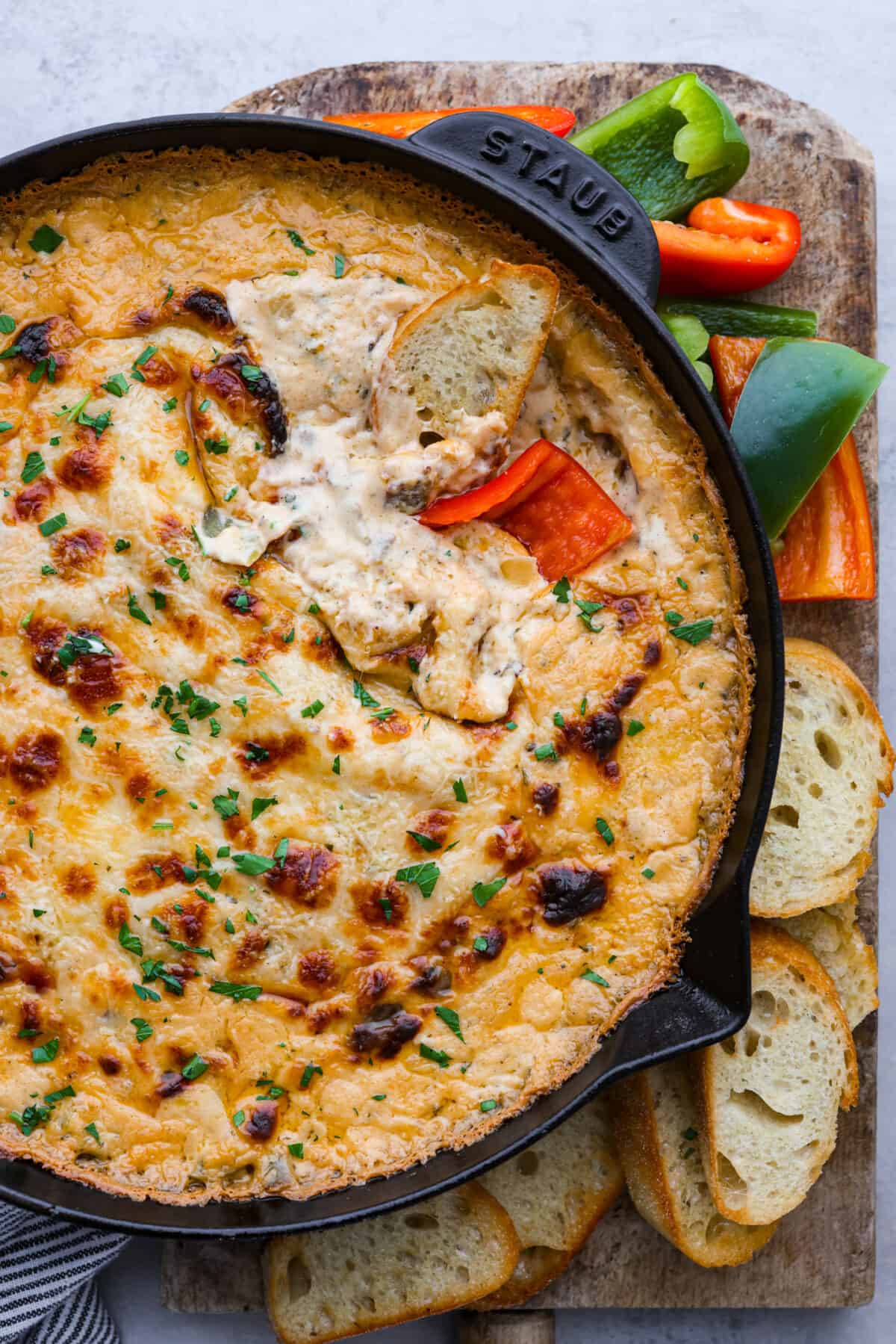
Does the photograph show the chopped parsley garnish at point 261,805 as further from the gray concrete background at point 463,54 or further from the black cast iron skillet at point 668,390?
the gray concrete background at point 463,54

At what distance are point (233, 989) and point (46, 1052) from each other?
0.43 m

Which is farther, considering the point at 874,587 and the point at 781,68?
the point at 781,68

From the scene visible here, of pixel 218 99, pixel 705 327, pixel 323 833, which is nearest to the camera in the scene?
pixel 323 833

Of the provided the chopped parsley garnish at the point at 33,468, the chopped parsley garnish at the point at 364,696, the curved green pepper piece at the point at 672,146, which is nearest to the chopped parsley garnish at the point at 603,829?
the chopped parsley garnish at the point at 364,696

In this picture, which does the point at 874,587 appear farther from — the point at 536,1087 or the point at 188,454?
the point at 188,454

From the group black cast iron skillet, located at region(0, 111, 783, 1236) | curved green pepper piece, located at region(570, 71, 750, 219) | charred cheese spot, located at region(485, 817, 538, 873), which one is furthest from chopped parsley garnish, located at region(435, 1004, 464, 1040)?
curved green pepper piece, located at region(570, 71, 750, 219)

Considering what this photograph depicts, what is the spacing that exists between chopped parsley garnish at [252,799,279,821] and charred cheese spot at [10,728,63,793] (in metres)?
0.44

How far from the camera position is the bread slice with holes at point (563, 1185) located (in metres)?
3.34

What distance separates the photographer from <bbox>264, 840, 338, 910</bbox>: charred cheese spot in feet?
8.85

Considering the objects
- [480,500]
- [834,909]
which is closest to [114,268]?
[480,500]

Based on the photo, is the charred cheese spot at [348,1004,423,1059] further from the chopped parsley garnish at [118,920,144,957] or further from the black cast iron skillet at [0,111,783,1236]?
the chopped parsley garnish at [118,920,144,957]

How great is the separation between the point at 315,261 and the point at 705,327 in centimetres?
118

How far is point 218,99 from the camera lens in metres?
3.69

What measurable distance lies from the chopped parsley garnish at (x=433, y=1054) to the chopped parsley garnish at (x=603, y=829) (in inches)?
23.7
